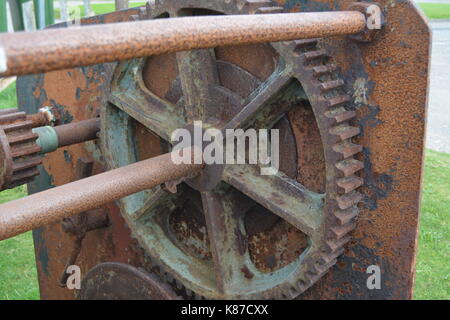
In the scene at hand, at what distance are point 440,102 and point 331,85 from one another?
6.51m

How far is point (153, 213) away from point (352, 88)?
1085 millimetres

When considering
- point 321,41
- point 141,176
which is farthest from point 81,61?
point 321,41

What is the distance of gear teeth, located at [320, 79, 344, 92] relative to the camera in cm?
157

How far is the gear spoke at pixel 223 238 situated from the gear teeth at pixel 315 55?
26.6 inches

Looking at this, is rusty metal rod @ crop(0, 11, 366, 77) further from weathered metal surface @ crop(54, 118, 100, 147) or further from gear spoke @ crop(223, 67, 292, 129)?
weathered metal surface @ crop(54, 118, 100, 147)

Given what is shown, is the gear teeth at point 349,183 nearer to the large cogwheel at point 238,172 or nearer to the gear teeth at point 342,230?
the large cogwheel at point 238,172

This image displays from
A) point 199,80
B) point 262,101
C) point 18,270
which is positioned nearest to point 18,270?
point 18,270

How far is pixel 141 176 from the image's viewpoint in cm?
171

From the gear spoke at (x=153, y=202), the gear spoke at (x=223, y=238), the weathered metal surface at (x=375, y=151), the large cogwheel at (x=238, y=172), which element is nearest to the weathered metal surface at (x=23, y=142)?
the large cogwheel at (x=238, y=172)

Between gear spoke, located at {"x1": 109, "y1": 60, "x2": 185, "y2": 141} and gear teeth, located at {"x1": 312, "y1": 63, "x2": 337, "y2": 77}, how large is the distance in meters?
0.66

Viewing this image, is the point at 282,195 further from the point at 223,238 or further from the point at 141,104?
the point at 141,104

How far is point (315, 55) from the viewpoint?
5.25 feet
